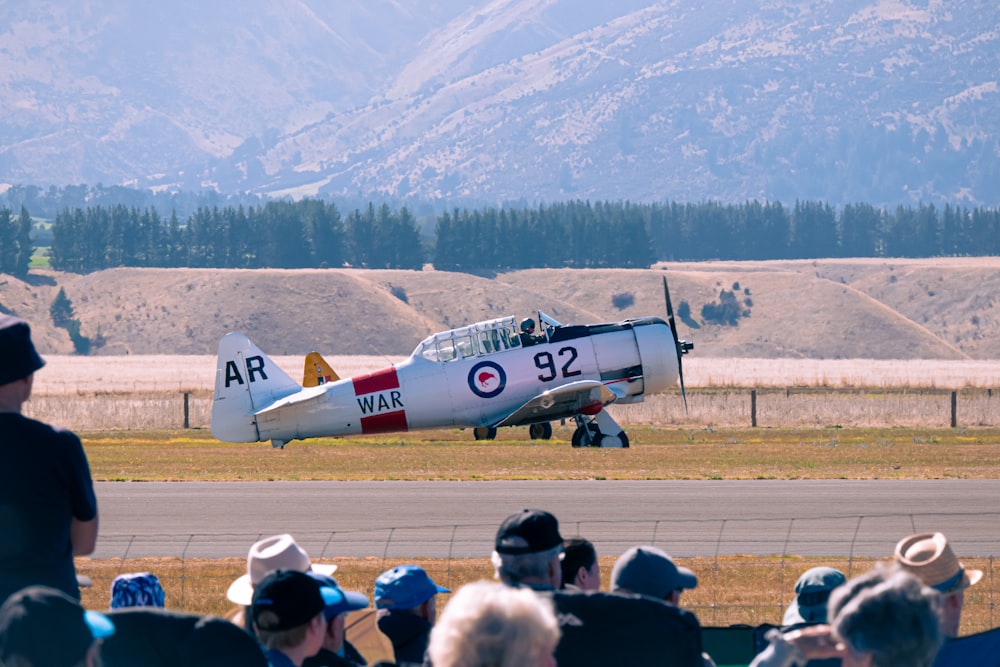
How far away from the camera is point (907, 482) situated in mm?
22797

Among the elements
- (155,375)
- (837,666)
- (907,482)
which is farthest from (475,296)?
(837,666)

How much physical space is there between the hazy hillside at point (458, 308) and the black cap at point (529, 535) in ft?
377

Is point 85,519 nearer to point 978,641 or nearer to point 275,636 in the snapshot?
point 275,636

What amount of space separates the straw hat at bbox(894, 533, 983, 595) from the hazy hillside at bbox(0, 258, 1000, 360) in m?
115

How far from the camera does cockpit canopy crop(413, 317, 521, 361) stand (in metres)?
28.5

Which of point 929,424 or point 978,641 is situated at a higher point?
point 978,641

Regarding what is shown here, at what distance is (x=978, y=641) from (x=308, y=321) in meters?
122

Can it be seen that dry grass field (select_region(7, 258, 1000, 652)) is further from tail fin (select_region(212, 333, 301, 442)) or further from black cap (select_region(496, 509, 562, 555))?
black cap (select_region(496, 509, 562, 555))

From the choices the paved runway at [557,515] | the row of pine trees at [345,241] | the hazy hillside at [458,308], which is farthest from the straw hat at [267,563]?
the row of pine trees at [345,241]

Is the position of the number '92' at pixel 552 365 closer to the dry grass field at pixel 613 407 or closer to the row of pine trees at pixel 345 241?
the dry grass field at pixel 613 407

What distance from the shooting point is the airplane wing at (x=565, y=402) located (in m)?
28.3

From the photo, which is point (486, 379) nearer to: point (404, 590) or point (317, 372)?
point (317, 372)

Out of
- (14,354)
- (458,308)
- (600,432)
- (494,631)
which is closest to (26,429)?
(14,354)

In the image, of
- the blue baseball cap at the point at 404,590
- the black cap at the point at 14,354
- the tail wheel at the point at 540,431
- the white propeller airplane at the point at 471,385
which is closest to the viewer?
the black cap at the point at 14,354
